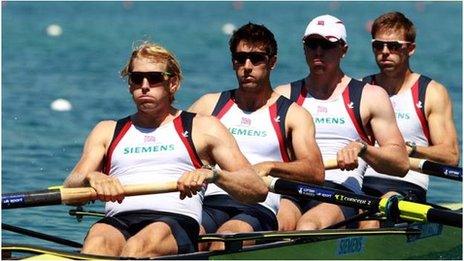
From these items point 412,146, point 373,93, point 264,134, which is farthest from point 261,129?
point 412,146

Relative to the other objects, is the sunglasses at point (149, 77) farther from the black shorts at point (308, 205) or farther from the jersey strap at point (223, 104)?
the black shorts at point (308, 205)

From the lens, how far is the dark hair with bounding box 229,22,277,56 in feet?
29.3

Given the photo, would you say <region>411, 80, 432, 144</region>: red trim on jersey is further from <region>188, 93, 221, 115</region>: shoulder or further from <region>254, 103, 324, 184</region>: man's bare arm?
<region>188, 93, 221, 115</region>: shoulder

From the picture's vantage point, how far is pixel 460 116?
66.0 ft

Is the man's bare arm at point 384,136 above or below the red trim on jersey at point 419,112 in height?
below

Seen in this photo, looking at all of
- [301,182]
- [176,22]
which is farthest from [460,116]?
[176,22]

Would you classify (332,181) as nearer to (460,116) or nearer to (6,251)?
(6,251)

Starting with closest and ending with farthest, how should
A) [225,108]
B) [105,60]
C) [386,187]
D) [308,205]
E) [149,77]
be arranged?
1. [149,77]
2. [225,108]
3. [308,205]
4. [386,187]
5. [105,60]

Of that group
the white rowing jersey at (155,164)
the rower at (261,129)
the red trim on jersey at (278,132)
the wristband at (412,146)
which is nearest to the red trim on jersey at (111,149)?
the white rowing jersey at (155,164)

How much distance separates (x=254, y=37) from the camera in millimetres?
8953

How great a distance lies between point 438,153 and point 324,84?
1097mm

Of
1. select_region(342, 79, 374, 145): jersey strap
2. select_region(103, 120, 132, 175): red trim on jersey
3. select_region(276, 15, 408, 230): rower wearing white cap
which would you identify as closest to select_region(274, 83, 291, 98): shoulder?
select_region(276, 15, 408, 230): rower wearing white cap

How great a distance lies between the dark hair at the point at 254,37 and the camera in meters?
8.95

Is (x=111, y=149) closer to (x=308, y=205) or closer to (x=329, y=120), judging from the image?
(x=308, y=205)
